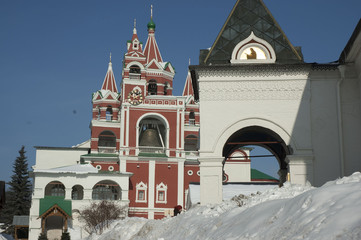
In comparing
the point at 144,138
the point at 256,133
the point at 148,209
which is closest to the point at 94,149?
the point at 144,138

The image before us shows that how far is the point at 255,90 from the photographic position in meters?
17.5

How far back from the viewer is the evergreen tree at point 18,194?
4712cm

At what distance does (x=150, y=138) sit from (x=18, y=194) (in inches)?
557

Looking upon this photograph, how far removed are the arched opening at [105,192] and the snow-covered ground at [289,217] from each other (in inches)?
1177

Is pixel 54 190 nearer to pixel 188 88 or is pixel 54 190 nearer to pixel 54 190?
pixel 54 190

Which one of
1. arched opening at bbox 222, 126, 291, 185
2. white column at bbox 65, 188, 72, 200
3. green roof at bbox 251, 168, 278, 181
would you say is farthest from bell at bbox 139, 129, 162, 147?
arched opening at bbox 222, 126, 291, 185

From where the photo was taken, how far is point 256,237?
7.65 meters

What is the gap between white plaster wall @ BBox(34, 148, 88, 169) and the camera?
156 ft

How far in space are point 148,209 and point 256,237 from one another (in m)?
36.0

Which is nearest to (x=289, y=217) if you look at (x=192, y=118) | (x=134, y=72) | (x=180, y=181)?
(x=180, y=181)

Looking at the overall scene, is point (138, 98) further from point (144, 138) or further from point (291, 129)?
point (291, 129)

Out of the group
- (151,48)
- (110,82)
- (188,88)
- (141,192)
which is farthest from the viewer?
(188,88)

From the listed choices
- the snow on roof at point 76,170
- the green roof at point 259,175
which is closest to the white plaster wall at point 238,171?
the green roof at point 259,175

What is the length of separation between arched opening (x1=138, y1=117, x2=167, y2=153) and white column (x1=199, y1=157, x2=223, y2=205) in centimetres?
2777
